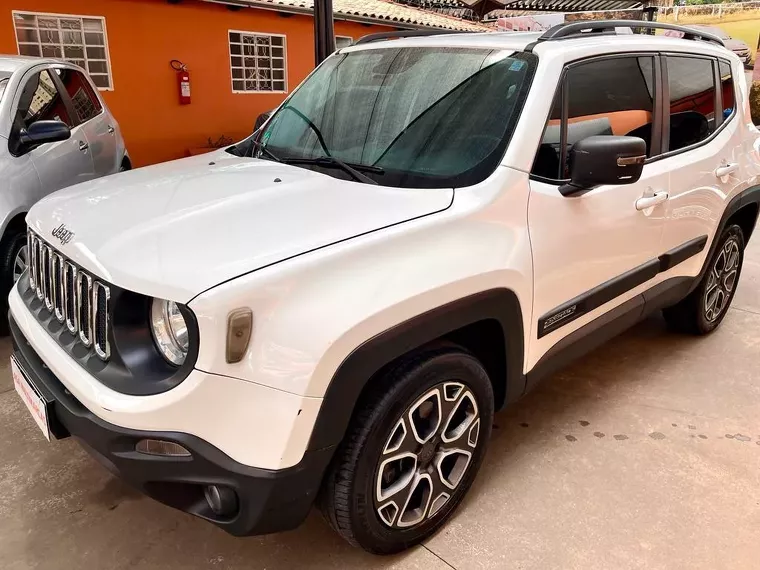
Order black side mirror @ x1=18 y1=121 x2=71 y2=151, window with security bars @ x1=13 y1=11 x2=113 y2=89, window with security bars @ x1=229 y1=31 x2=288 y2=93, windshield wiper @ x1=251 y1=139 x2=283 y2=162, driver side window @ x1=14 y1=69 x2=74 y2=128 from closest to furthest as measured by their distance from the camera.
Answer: windshield wiper @ x1=251 y1=139 x2=283 y2=162 < black side mirror @ x1=18 y1=121 x2=71 y2=151 < driver side window @ x1=14 y1=69 x2=74 y2=128 < window with security bars @ x1=13 y1=11 x2=113 y2=89 < window with security bars @ x1=229 y1=31 x2=288 y2=93

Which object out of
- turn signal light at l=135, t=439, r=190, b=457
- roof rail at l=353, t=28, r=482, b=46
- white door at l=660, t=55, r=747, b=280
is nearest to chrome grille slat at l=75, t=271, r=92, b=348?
turn signal light at l=135, t=439, r=190, b=457

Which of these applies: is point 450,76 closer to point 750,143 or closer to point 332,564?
point 332,564

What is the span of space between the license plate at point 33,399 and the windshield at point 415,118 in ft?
4.25

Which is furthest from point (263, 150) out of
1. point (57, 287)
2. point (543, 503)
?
point (543, 503)

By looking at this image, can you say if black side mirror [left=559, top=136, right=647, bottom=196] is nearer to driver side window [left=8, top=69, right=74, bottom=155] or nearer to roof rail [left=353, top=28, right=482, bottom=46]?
roof rail [left=353, top=28, right=482, bottom=46]

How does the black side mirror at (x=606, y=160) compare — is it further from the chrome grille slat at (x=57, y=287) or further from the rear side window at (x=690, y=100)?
the chrome grille slat at (x=57, y=287)

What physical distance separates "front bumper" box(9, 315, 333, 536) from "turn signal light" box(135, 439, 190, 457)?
13 mm

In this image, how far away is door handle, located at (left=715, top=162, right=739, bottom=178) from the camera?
3.44 m

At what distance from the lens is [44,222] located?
226cm

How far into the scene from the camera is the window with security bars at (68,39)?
294 inches

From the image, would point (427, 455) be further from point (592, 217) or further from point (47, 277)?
point (47, 277)

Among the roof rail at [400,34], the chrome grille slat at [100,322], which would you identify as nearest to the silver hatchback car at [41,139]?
the chrome grille slat at [100,322]

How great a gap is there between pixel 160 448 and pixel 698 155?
299cm

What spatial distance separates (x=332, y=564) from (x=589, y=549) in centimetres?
95
